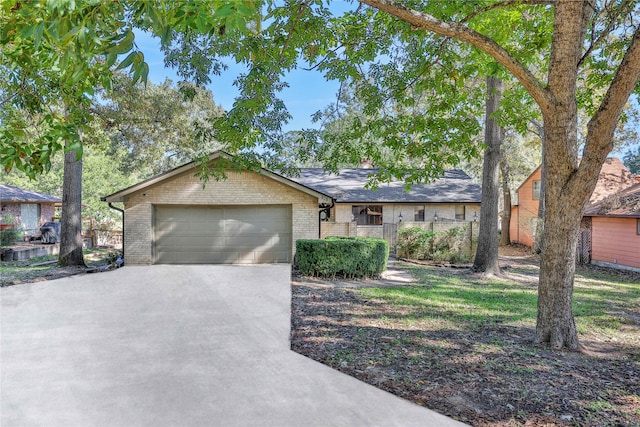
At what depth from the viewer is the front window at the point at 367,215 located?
19.8 metres

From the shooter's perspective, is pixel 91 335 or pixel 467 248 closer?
pixel 91 335

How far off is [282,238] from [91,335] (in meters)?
8.06

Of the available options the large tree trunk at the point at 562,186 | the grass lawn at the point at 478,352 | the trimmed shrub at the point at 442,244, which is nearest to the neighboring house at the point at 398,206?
the trimmed shrub at the point at 442,244

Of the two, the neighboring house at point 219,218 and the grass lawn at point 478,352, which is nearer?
the grass lawn at point 478,352

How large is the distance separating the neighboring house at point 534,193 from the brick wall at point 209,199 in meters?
12.6

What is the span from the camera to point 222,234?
13.5 meters

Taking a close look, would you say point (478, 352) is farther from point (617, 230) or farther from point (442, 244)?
point (617, 230)

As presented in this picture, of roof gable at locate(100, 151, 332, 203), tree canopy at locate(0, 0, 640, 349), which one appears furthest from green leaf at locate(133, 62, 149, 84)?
roof gable at locate(100, 151, 332, 203)

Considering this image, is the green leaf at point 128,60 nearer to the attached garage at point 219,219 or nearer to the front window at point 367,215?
the attached garage at point 219,219

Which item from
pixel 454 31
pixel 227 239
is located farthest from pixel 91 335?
pixel 227 239

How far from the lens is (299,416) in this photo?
349 cm

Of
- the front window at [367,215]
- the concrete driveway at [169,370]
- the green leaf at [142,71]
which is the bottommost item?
the concrete driveway at [169,370]

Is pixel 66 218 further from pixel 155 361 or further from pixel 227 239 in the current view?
pixel 155 361

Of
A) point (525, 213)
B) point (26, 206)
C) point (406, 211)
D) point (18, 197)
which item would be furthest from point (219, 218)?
point (26, 206)
